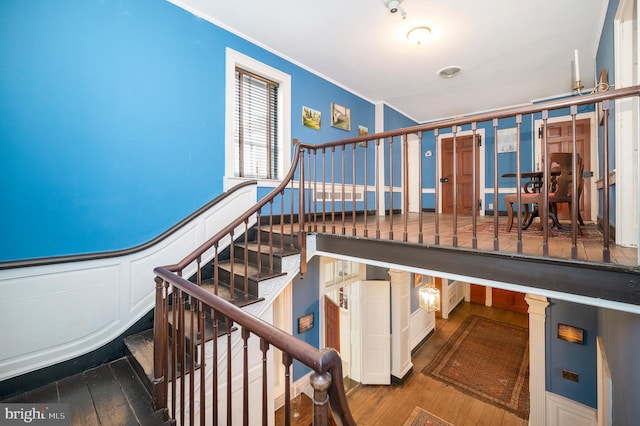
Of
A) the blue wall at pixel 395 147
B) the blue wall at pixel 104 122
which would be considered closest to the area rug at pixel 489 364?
the blue wall at pixel 395 147

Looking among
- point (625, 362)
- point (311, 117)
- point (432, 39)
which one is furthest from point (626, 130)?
point (311, 117)

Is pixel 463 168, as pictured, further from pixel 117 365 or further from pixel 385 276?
pixel 117 365

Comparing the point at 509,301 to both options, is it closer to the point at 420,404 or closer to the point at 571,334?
the point at 571,334

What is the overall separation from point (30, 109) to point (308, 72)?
327 centimetres

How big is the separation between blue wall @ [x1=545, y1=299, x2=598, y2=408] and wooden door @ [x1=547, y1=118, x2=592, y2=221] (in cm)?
219

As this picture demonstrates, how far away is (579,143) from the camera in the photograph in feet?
16.7

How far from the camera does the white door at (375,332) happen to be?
4.98 metres

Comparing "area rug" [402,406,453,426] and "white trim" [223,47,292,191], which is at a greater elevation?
"white trim" [223,47,292,191]

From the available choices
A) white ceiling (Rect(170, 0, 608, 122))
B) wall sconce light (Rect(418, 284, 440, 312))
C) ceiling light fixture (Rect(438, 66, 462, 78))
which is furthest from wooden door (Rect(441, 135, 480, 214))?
ceiling light fixture (Rect(438, 66, 462, 78))

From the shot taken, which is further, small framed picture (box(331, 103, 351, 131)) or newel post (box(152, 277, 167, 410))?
small framed picture (box(331, 103, 351, 131))

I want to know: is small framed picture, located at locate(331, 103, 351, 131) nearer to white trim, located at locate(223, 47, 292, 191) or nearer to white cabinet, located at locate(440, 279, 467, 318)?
white trim, located at locate(223, 47, 292, 191)

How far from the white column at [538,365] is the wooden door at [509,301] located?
15.0 feet

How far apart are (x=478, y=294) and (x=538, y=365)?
526 centimetres

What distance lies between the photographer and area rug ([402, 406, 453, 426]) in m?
3.98
